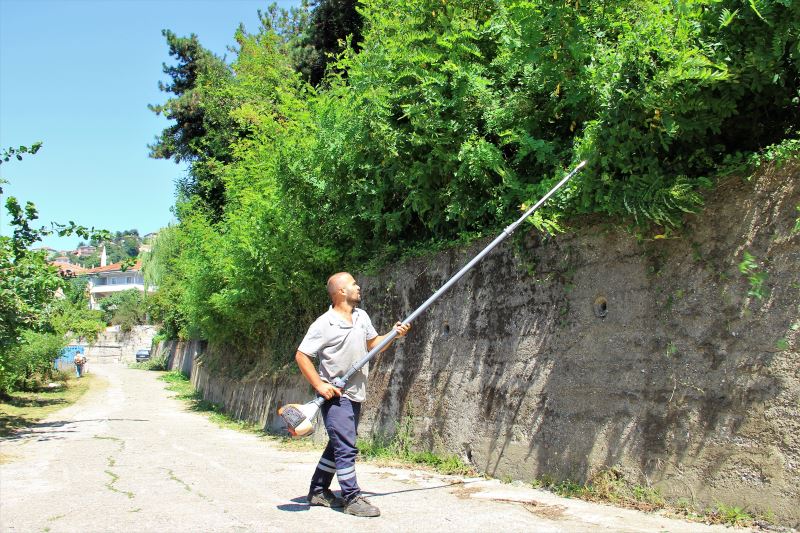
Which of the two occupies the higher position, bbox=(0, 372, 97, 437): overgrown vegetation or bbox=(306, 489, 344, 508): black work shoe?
bbox=(306, 489, 344, 508): black work shoe

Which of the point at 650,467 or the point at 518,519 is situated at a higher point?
the point at 650,467

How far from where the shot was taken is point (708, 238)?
4.66m

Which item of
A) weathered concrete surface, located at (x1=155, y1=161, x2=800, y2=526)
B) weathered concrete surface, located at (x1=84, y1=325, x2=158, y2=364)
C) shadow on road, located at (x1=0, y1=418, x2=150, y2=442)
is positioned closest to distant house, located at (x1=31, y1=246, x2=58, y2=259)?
shadow on road, located at (x1=0, y1=418, x2=150, y2=442)

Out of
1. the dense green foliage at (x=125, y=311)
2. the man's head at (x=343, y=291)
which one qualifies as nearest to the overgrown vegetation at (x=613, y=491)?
the man's head at (x=343, y=291)

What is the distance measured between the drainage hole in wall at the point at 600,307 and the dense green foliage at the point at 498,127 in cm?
75

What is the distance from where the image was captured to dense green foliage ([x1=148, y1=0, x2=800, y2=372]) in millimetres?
4453

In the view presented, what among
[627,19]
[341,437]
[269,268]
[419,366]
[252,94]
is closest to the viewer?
[341,437]

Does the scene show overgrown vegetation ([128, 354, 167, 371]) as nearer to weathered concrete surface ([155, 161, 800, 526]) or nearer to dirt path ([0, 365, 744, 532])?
dirt path ([0, 365, 744, 532])

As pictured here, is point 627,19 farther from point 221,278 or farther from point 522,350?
point 221,278

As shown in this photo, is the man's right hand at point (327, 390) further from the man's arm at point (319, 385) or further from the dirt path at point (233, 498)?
the dirt path at point (233, 498)

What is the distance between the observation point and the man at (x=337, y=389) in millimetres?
4922

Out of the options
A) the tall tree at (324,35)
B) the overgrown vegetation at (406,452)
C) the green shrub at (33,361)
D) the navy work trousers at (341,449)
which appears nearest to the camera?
the navy work trousers at (341,449)

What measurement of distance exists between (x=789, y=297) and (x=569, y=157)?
2553 mm

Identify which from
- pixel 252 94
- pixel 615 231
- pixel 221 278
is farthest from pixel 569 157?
pixel 252 94
